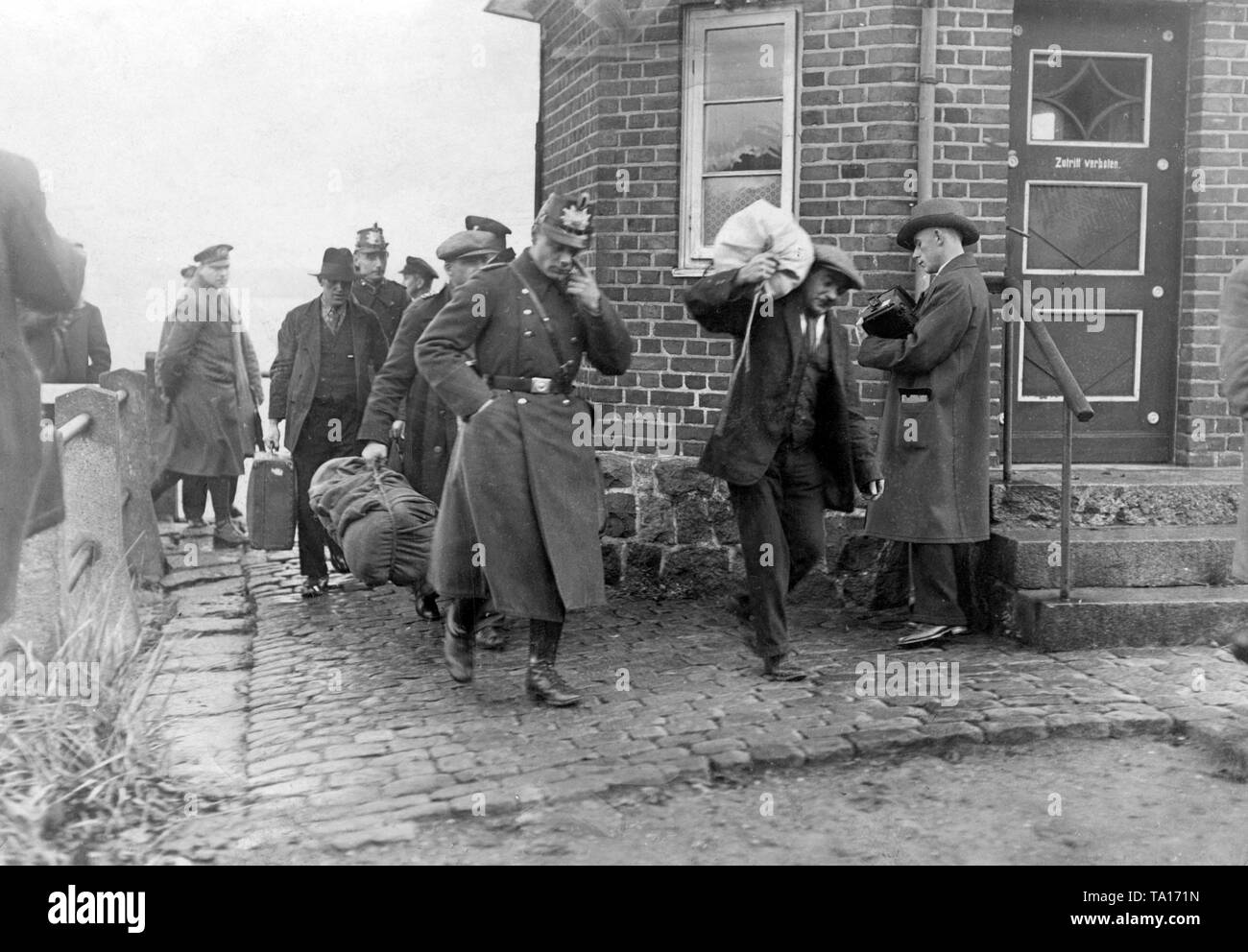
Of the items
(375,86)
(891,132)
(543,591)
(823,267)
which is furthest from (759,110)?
(375,86)

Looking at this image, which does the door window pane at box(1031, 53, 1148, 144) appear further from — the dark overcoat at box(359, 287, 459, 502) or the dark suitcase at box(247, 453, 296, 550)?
the dark suitcase at box(247, 453, 296, 550)

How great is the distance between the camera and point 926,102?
7707 millimetres

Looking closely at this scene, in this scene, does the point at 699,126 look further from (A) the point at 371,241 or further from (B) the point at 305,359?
(B) the point at 305,359

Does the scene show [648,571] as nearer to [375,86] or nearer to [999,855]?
[999,855]

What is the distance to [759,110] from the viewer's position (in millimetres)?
8219

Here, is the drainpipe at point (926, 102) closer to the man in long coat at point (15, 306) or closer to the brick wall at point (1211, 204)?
the brick wall at point (1211, 204)

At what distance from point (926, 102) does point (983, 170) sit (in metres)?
0.48

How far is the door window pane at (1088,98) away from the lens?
8.00 metres

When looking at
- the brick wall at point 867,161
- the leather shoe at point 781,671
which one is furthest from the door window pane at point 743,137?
the leather shoe at point 781,671

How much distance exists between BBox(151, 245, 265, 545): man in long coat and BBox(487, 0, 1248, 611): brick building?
11.8 ft

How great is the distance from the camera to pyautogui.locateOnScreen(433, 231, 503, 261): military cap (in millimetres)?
7297

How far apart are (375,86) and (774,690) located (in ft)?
43.6

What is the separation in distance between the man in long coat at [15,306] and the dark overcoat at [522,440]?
173 centimetres

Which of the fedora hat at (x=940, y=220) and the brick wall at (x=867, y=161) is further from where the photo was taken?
the brick wall at (x=867, y=161)
